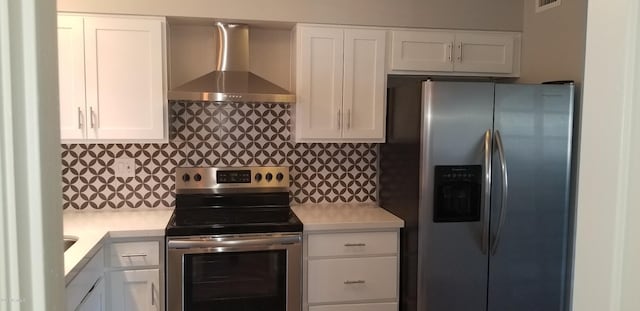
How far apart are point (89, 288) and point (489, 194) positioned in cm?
203

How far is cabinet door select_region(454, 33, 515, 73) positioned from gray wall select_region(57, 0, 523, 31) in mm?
63

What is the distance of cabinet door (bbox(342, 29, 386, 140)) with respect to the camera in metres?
2.87

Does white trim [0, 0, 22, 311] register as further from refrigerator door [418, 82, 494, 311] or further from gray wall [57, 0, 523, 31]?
gray wall [57, 0, 523, 31]

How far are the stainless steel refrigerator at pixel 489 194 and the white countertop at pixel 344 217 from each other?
0.20 meters

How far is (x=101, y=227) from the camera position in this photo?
8.25 ft

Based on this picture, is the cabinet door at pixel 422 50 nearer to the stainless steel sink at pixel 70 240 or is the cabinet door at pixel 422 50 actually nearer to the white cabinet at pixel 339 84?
the white cabinet at pixel 339 84

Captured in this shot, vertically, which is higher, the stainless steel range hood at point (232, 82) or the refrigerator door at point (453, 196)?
the stainless steel range hood at point (232, 82)

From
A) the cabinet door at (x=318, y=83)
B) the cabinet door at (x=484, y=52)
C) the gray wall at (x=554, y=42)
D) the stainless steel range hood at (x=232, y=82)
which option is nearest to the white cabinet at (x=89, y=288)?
the stainless steel range hood at (x=232, y=82)

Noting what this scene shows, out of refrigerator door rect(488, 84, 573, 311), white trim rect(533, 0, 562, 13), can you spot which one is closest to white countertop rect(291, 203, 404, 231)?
refrigerator door rect(488, 84, 573, 311)

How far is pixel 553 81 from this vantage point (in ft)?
9.24

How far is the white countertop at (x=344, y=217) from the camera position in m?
2.69

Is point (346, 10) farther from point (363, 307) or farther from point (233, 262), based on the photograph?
point (363, 307)

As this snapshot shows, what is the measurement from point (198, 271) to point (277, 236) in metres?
0.46

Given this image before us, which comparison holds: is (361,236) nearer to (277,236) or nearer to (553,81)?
(277,236)
